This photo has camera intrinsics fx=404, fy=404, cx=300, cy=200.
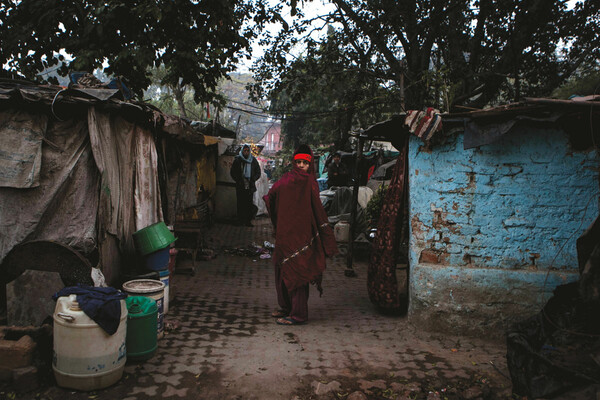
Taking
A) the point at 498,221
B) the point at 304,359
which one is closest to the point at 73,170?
the point at 304,359

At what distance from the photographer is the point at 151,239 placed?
15.8ft

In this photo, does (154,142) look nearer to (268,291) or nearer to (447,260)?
(268,291)

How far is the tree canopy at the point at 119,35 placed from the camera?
257 inches

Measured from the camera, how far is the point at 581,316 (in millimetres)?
3086

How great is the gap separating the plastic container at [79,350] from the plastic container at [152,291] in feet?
2.51

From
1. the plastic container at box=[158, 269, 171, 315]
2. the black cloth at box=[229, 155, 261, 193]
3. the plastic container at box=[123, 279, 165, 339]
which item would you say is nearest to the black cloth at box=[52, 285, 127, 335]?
the plastic container at box=[123, 279, 165, 339]

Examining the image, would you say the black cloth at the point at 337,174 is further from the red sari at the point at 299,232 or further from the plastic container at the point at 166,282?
the plastic container at the point at 166,282

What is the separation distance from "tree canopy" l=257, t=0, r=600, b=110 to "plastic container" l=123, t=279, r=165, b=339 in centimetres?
730

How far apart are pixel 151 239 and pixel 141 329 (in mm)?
1613

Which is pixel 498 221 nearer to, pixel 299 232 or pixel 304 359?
pixel 299 232

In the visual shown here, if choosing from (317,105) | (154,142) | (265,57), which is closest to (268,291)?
(154,142)

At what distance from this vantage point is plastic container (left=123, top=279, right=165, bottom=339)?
12.3 feet

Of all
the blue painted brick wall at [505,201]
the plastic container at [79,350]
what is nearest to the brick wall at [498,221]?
the blue painted brick wall at [505,201]

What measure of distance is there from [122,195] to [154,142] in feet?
3.75
